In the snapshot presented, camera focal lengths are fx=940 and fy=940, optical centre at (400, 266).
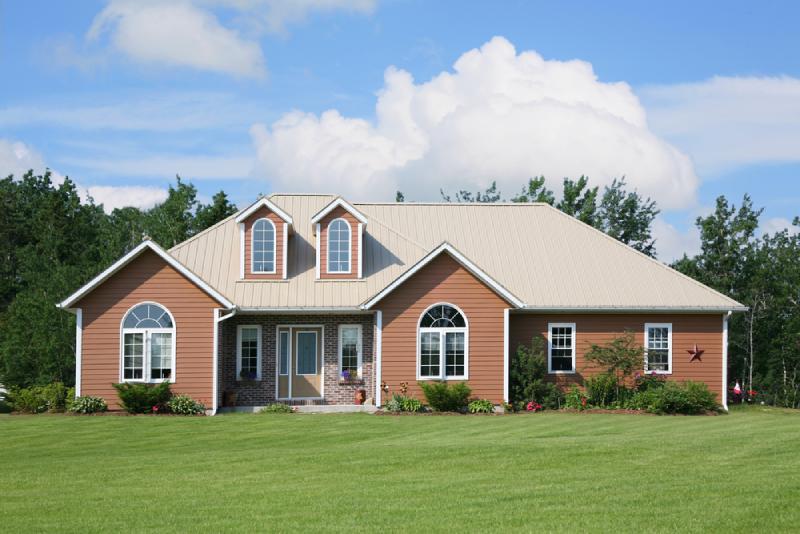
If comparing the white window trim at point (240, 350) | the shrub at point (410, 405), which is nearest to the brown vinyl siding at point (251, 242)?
the white window trim at point (240, 350)

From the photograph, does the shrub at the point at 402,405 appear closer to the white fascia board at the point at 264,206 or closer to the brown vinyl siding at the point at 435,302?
the brown vinyl siding at the point at 435,302

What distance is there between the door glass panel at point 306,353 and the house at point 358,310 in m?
0.04

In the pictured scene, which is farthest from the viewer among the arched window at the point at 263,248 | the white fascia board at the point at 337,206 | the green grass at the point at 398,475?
the arched window at the point at 263,248

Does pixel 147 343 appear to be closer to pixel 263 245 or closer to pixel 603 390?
pixel 263 245

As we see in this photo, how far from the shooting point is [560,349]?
28.7m

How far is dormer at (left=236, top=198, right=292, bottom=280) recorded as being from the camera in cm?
2903

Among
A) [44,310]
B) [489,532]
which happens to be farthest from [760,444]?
[44,310]

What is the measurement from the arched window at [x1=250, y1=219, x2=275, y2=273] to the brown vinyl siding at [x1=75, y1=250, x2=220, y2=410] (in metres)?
2.97

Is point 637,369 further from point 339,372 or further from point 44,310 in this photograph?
point 44,310

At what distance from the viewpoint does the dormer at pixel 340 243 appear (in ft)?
95.2

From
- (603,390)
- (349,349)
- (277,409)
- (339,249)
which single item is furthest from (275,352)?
(603,390)

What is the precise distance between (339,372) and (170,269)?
5892mm

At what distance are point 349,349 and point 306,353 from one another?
134cm

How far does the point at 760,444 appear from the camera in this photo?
18.7 metres
